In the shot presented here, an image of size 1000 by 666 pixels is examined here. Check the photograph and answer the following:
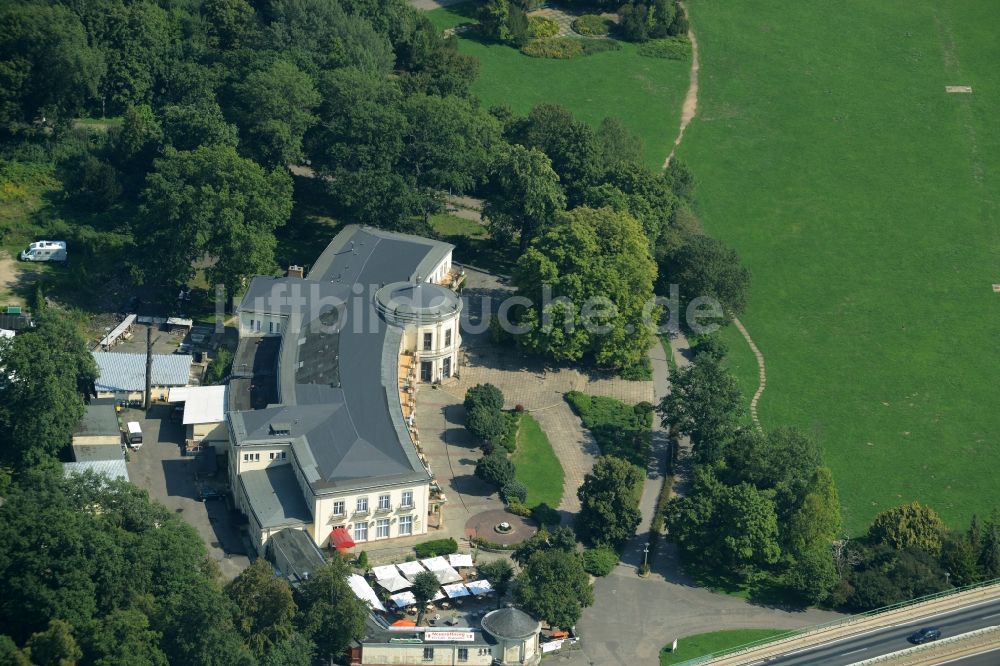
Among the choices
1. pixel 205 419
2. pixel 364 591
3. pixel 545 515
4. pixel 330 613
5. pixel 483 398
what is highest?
pixel 330 613

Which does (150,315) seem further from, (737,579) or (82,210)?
(737,579)

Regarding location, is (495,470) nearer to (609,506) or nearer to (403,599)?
(609,506)

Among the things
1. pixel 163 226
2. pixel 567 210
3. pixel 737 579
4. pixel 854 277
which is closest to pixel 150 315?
pixel 163 226

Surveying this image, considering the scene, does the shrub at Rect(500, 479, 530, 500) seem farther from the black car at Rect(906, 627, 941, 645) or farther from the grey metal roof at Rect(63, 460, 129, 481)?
the black car at Rect(906, 627, 941, 645)

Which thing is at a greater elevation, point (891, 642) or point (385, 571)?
point (385, 571)

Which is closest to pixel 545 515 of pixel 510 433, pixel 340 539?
pixel 510 433

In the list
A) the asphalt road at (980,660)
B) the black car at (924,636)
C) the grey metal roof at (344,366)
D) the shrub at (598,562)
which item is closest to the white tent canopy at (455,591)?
the grey metal roof at (344,366)

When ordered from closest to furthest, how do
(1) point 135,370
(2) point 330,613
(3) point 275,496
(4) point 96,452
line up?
(2) point 330,613
(3) point 275,496
(4) point 96,452
(1) point 135,370
